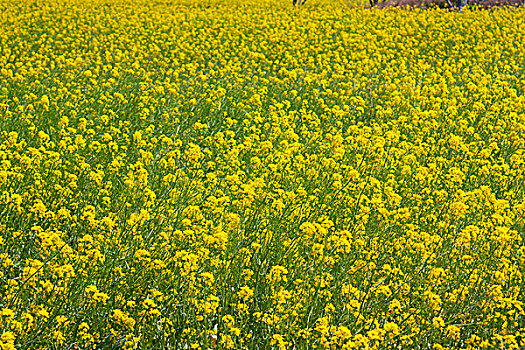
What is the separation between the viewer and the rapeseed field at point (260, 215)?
140 inches

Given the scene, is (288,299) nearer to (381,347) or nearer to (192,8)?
(381,347)

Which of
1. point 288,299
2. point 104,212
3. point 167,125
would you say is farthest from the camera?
point 167,125

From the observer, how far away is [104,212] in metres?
4.90

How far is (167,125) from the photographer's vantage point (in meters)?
7.50

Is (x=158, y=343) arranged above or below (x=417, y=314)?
below

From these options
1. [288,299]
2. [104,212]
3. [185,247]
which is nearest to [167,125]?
[104,212]

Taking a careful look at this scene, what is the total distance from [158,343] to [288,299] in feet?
2.90

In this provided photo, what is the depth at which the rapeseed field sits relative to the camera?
3561 millimetres

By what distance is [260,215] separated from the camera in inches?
187

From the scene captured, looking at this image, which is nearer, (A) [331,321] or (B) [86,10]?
(A) [331,321]

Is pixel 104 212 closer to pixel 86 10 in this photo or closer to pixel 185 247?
pixel 185 247

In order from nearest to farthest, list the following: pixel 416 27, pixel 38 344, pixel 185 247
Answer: pixel 38 344, pixel 185 247, pixel 416 27

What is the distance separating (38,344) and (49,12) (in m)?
14.0

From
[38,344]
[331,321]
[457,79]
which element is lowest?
[38,344]
